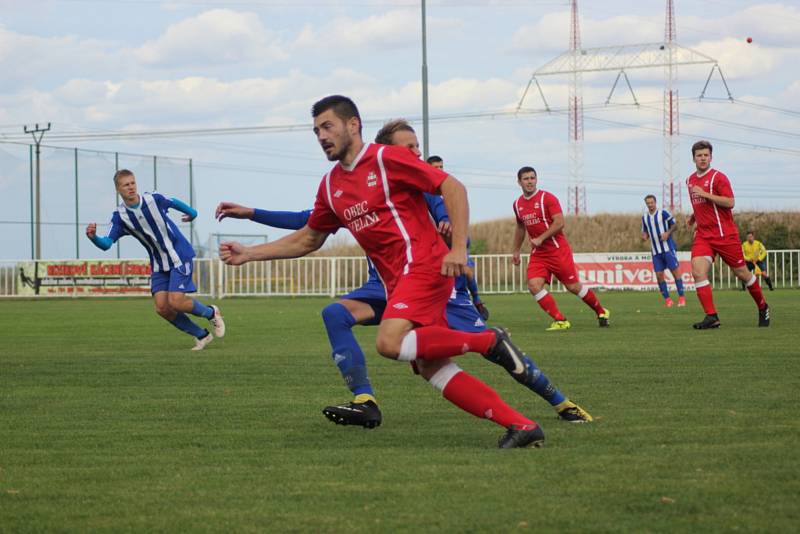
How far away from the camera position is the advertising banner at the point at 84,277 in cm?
3662

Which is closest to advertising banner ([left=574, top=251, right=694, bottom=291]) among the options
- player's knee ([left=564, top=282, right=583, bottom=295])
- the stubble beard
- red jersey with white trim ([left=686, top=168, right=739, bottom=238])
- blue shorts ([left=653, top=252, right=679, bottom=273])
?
blue shorts ([left=653, top=252, right=679, bottom=273])

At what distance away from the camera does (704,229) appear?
15.2 m

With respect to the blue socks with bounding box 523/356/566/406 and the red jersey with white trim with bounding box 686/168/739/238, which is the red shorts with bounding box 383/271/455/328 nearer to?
the blue socks with bounding box 523/356/566/406

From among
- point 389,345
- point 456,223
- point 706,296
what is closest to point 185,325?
point 706,296

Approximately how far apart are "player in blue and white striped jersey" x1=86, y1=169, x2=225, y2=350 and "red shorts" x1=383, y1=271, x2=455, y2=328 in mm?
7711

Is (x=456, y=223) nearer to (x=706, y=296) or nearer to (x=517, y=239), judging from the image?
(x=706, y=296)

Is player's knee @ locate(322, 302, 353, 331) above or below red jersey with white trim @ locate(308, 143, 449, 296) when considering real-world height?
below

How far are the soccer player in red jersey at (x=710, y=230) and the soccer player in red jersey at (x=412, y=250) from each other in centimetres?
917

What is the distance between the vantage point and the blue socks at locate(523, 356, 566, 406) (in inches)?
251

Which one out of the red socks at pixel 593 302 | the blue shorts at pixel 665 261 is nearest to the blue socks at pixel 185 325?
the red socks at pixel 593 302

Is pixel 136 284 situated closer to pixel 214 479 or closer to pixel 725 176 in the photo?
pixel 725 176

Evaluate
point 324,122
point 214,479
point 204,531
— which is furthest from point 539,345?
point 204,531

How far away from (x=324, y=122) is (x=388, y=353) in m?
1.30

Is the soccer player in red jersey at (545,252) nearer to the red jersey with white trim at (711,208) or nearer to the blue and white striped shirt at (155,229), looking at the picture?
the red jersey with white trim at (711,208)
